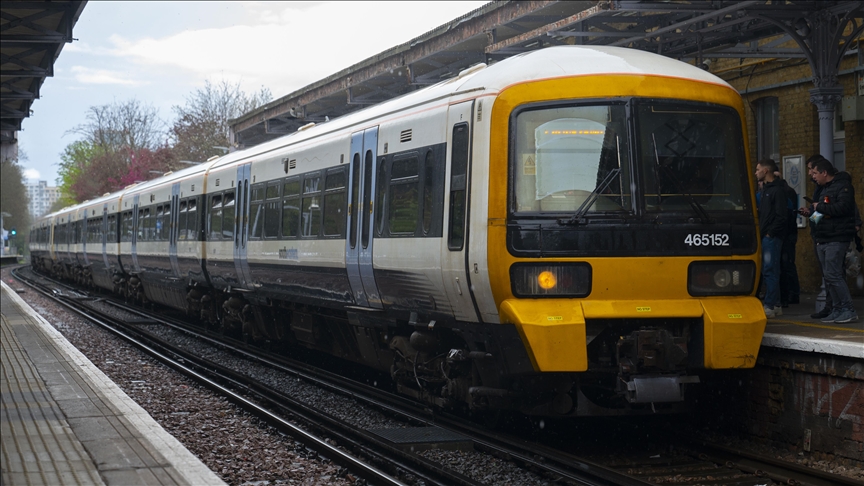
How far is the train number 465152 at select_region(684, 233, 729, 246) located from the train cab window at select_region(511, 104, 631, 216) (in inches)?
21.4

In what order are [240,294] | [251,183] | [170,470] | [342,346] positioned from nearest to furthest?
[170,470]
[342,346]
[251,183]
[240,294]

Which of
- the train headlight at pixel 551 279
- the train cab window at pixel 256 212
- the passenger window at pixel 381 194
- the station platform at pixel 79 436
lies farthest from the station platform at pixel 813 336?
the train cab window at pixel 256 212

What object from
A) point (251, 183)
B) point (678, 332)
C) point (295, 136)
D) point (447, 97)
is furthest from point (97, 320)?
point (678, 332)

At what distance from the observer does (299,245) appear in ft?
40.1

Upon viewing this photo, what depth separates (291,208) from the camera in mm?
12703

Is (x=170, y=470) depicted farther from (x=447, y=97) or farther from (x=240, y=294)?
(x=240, y=294)

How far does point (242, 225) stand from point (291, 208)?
93.3 inches

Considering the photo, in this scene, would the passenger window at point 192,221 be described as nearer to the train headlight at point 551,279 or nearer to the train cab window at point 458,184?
the train cab window at point 458,184

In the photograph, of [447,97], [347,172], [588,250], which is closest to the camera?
[588,250]

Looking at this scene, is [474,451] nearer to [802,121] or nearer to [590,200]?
[590,200]

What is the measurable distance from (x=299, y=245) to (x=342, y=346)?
51.5 inches

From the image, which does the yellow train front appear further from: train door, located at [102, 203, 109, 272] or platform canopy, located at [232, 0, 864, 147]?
train door, located at [102, 203, 109, 272]

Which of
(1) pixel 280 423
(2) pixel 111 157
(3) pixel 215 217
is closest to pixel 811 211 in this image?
(1) pixel 280 423

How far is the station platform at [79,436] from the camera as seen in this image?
6.21 metres
